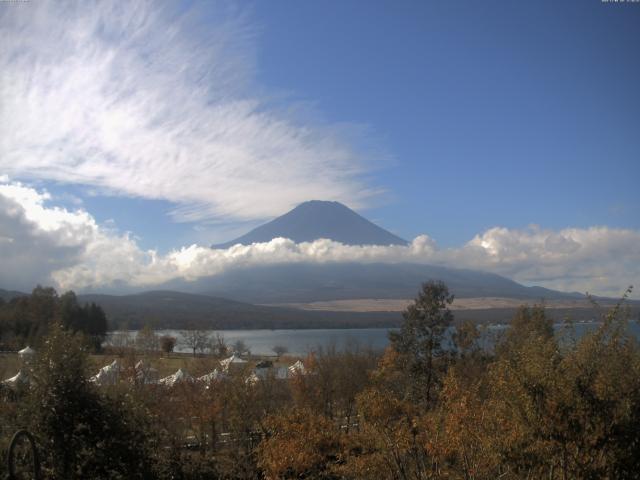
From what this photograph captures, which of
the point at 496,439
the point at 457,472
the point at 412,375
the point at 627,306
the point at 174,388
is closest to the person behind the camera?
the point at 496,439

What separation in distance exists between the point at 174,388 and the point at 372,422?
14.6 m

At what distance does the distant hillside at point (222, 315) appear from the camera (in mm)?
132875

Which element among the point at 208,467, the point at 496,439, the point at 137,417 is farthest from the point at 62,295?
the point at 496,439

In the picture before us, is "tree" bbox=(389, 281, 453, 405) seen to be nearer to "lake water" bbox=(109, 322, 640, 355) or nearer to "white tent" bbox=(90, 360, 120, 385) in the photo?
"lake water" bbox=(109, 322, 640, 355)

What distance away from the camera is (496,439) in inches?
341

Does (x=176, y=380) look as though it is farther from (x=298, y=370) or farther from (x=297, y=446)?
(x=297, y=446)

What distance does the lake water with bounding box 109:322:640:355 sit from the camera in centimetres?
3147

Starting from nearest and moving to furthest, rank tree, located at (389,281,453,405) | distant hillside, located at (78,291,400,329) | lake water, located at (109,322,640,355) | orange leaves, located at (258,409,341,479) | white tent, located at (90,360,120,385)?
1. orange leaves, located at (258,409,341,479)
2. white tent, located at (90,360,120,385)
3. tree, located at (389,281,453,405)
4. lake water, located at (109,322,640,355)
5. distant hillside, located at (78,291,400,329)

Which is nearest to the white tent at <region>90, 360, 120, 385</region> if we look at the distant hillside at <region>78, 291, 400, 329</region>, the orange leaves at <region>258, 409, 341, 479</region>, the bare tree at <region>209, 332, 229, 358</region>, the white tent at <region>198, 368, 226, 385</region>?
the white tent at <region>198, 368, 226, 385</region>

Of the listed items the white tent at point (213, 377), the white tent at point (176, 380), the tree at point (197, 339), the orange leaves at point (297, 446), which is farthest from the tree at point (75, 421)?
the tree at point (197, 339)

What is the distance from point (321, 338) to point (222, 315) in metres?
53.2

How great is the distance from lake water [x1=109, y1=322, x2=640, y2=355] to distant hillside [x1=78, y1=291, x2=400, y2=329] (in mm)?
2960

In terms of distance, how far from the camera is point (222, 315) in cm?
15488

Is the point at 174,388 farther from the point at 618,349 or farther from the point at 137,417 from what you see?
the point at 618,349
